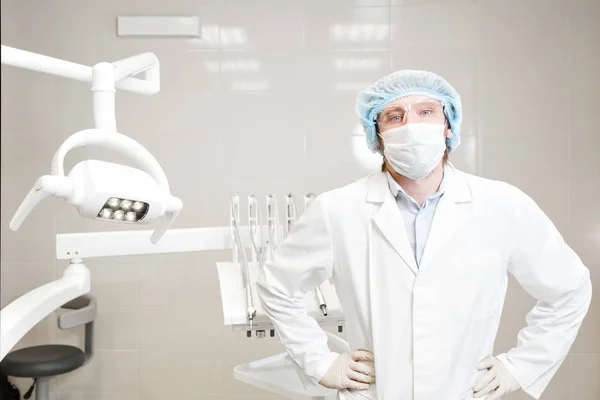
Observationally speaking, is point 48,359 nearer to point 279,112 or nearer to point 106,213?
point 279,112

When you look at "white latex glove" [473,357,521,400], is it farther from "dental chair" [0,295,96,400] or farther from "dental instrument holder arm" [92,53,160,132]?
"dental chair" [0,295,96,400]

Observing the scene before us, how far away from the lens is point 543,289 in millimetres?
1641

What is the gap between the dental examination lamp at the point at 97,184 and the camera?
120 centimetres

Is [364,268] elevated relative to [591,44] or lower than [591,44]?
lower

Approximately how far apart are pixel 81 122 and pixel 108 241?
1.36 m

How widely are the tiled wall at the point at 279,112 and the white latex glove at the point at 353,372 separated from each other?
1.49 metres

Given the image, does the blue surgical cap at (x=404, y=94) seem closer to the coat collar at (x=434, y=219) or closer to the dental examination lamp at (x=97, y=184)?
the coat collar at (x=434, y=219)

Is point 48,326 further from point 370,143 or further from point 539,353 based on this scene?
point 539,353

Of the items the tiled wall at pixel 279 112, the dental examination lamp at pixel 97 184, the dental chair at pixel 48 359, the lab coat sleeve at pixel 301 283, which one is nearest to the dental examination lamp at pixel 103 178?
the dental examination lamp at pixel 97 184

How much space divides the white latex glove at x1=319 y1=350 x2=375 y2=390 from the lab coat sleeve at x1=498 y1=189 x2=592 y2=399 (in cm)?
36

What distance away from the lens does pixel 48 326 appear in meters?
3.12

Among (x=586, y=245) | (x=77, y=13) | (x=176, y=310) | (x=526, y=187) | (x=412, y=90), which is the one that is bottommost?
(x=176, y=310)

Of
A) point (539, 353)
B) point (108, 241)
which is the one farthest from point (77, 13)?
point (539, 353)

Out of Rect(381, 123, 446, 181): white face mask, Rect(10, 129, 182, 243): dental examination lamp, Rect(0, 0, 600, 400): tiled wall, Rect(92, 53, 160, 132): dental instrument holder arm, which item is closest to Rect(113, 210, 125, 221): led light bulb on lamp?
Rect(10, 129, 182, 243): dental examination lamp
